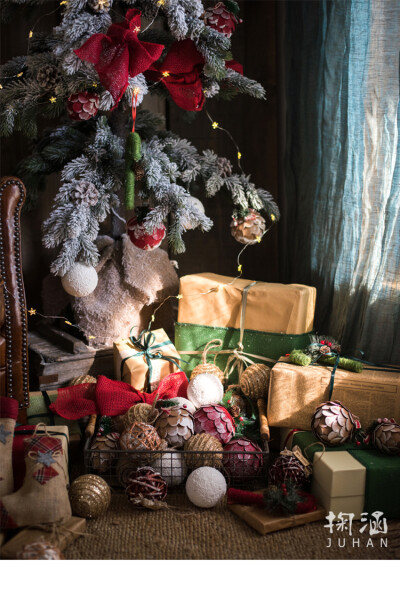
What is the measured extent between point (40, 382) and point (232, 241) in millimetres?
1078

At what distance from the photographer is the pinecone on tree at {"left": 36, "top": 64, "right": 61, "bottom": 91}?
1.70 meters

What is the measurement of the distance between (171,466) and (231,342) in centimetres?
53

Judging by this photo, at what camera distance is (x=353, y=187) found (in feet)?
6.21

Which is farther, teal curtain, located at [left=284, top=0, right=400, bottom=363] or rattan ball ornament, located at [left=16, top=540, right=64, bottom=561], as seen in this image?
teal curtain, located at [left=284, top=0, right=400, bottom=363]

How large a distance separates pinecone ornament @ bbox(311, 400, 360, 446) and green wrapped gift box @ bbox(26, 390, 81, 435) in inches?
26.8

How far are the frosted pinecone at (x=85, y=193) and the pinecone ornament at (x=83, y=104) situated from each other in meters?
0.20

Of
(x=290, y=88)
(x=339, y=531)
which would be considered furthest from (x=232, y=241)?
(x=339, y=531)

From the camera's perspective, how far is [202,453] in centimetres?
150

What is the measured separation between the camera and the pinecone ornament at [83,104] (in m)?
1.70

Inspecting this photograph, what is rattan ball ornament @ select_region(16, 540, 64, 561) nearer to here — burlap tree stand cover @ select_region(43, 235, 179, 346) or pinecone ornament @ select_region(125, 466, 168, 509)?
pinecone ornament @ select_region(125, 466, 168, 509)

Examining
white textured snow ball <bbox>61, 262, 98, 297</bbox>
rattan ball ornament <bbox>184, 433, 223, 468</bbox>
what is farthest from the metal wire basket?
white textured snow ball <bbox>61, 262, 98, 297</bbox>

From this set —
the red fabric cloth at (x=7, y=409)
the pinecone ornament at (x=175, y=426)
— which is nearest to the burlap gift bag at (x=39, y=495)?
the red fabric cloth at (x=7, y=409)

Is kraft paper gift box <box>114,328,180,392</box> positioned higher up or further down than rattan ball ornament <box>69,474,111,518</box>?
higher up

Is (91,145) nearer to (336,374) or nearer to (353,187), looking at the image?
(353,187)
